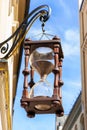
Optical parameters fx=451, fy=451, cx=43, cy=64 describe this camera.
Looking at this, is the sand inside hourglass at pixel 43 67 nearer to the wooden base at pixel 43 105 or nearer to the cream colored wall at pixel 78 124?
the wooden base at pixel 43 105

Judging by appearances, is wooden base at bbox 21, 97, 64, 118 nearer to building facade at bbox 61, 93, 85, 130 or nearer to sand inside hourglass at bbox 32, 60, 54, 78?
sand inside hourglass at bbox 32, 60, 54, 78

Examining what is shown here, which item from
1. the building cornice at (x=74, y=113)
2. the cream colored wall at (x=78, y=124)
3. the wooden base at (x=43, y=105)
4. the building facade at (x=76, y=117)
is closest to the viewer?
the wooden base at (x=43, y=105)

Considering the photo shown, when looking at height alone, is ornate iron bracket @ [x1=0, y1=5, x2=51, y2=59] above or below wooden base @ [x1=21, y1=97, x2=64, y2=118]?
above

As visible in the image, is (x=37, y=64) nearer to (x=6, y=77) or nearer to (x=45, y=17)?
(x=45, y=17)

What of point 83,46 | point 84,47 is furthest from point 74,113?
point 83,46

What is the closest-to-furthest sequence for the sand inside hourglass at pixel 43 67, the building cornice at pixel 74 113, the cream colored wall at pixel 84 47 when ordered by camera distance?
the sand inside hourglass at pixel 43 67 < the cream colored wall at pixel 84 47 < the building cornice at pixel 74 113

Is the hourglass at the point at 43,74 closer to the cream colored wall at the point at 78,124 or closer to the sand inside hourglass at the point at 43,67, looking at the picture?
the sand inside hourglass at the point at 43,67

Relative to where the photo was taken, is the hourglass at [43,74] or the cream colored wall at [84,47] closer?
the hourglass at [43,74]

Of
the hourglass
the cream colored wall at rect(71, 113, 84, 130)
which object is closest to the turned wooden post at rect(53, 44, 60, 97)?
the hourglass

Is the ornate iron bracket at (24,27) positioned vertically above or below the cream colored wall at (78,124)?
above

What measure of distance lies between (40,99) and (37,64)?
49 cm

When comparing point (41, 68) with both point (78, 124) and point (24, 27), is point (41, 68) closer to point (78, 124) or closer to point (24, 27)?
point (24, 27)

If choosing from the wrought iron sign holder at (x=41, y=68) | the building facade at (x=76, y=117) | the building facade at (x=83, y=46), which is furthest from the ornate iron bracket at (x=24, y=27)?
the building facade at (x=76, y=117)

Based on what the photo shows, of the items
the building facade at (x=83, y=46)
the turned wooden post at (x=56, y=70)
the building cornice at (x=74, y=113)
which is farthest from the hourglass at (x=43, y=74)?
the building cornice at (x=74, y=113)
